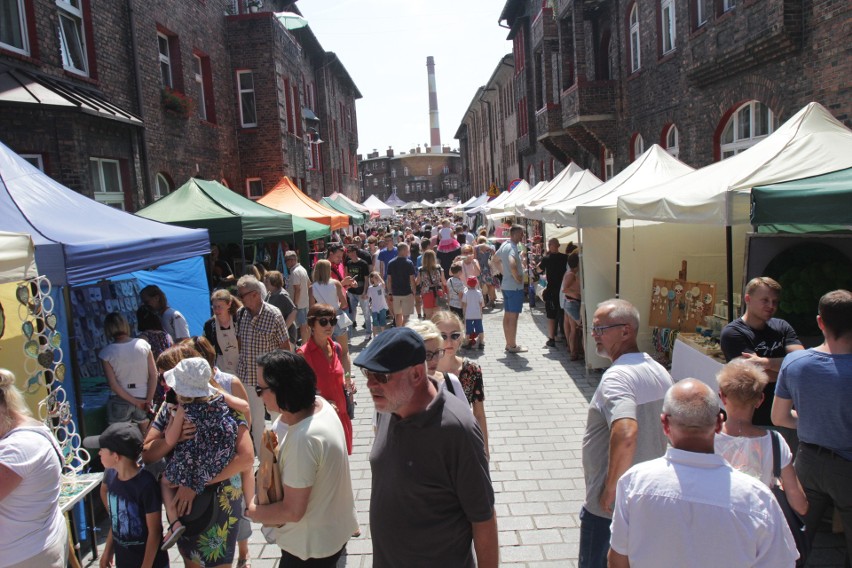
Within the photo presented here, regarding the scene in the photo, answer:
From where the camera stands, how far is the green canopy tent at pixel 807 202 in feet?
13.4

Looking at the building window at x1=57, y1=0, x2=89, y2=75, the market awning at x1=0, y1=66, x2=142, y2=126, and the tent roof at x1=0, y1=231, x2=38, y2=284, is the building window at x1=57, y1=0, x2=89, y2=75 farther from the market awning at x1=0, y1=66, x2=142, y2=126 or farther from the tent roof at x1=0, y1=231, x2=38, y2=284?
the tent roof at x1=0, y1=231, x2=38, y2=284

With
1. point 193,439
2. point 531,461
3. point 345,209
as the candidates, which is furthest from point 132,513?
point 345,209

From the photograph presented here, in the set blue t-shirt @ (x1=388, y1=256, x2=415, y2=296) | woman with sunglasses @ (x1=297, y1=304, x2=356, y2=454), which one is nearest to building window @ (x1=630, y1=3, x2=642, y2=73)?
blue t-shirt @ (x1=388, y1=256, x2=415, y2=296)

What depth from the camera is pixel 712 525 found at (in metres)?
2.15

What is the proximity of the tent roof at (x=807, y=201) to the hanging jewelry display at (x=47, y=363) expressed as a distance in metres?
5.09

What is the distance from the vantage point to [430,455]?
2277 millimetres

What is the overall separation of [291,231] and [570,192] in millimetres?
5884

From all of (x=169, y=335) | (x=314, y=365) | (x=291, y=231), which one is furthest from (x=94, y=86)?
(x=314, y=365)

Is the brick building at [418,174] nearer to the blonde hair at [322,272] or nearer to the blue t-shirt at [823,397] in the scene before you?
the blonde hair at [322,272]

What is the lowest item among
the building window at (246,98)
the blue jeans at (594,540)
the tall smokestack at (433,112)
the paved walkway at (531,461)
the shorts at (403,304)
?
the paved walkway at (531,461)

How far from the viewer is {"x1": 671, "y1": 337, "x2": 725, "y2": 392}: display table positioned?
18.1 feet

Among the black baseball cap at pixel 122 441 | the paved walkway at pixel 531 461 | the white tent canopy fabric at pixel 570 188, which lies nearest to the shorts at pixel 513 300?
the paved walkway at pixel 531 461

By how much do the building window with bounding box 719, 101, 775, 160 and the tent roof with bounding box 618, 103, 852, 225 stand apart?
4.77m

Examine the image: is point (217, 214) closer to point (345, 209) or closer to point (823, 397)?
point (823, 397)
